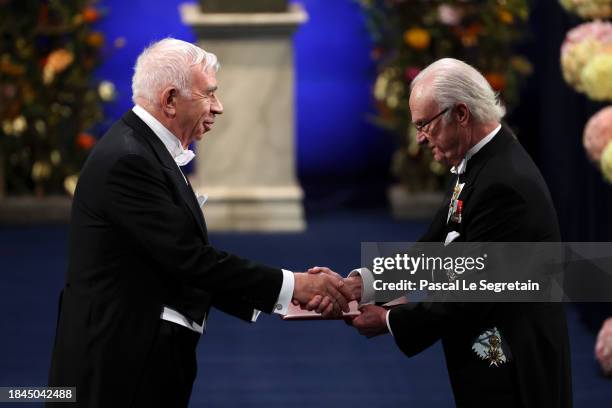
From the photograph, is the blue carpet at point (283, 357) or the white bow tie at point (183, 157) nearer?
the white bow tie at point (183, 157)

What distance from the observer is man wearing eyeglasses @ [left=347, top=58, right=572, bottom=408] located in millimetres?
3451

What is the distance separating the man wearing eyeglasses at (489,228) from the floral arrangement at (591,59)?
1.76m

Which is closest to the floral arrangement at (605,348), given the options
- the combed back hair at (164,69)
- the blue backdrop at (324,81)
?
the combed back hair at (164,69)

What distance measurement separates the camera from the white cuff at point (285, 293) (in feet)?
12.5

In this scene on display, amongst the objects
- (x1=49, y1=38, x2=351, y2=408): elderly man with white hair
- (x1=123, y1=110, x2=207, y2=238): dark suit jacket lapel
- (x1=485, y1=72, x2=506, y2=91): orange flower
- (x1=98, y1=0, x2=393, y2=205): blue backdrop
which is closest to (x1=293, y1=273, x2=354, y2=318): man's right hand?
(x1=49, y1=38, x2=351, y2=408): elderly man with white hair

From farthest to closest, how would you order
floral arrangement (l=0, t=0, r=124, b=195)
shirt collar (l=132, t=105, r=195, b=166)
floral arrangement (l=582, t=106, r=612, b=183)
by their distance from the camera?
floral arrangement (l=0, t=0, r=124, b=195)
floral arrangement (l=582, t=106, r=612, b=183)
shirt collar (l=132, t=105, r=195, b=166)

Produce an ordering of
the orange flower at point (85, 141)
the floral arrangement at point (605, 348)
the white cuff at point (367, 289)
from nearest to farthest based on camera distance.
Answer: the white cuff at point (367, 289), the floral arrangement at point (605, 348), the orange flower at point (85, 141)

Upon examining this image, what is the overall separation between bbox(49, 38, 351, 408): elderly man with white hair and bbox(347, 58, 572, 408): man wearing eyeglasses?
588 millimetres

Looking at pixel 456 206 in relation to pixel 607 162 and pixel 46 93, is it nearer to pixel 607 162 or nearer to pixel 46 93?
pixel 607 162

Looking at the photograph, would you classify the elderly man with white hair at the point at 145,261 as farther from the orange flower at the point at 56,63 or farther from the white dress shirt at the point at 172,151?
the orange flower at the point at 56,63

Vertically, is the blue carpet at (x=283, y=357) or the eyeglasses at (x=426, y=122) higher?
the eyeglasses at (x=426, y=122)

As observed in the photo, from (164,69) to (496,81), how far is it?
4941 mm

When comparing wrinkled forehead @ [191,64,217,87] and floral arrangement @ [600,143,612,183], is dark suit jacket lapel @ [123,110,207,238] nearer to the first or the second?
wrinkled forehead @ [191,64,217,87]

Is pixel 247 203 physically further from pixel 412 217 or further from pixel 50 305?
pixel 50 305
